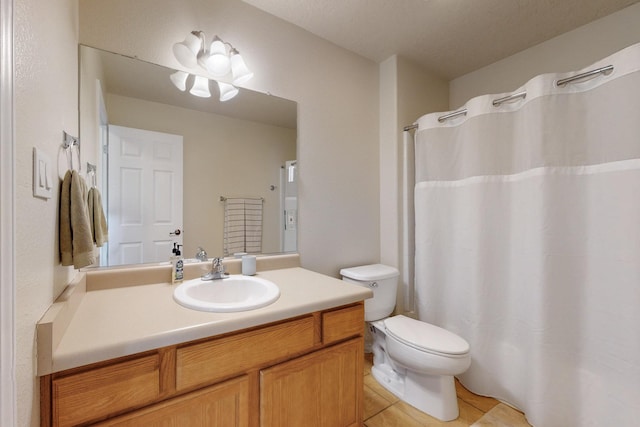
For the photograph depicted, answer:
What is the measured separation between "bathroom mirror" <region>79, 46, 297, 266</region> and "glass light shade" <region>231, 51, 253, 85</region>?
6cm

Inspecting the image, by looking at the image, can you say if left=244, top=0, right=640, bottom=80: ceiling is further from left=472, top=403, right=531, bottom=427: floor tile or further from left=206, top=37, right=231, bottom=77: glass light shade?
left=472, top=403, right=531, bottom=427: floor tile

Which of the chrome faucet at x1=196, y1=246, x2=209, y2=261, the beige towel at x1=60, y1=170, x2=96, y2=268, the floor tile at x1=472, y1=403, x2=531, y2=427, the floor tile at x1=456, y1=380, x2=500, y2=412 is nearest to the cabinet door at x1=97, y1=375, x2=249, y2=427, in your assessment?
the beige towel at x1=60, y1=170, x2=96, y2=268

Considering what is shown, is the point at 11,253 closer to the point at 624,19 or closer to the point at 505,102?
the point at 505,102

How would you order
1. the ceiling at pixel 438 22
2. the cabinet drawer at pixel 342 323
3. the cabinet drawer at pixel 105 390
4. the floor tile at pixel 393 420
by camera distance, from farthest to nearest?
the ceiling at pixel 438 22
the floor tile at pixel 393 420
the cabinet drawer at pixel 342 323
the cabinet drawer at pixel 105 390

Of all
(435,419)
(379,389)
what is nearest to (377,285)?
(379,389)

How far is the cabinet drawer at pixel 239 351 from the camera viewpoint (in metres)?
0.84

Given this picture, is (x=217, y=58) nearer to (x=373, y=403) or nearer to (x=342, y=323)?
(x=342, y=323)

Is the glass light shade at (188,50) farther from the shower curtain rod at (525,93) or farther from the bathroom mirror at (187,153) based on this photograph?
the shower curtain rod at (525,93)

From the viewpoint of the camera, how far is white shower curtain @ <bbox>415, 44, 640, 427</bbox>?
121 cm

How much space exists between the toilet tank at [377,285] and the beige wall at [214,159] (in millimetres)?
550

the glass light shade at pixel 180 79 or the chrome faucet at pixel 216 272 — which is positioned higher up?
the glass light shade at pixel 180 79

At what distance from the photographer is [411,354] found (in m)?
1.49

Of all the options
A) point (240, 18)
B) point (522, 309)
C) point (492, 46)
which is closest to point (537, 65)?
point (492, 46)

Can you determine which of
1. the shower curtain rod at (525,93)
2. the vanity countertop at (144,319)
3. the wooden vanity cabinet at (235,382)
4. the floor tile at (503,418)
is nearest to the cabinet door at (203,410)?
the wooden vanity cabinet at (235,382)
